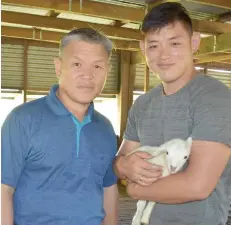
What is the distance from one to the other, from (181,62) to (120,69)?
26.2 feet

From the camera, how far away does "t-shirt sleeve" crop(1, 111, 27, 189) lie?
5.76ft

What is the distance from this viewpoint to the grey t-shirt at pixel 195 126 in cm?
163

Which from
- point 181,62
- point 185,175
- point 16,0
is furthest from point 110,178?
point 16,0

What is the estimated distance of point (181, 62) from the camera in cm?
181

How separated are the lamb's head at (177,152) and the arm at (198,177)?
0.04 meters

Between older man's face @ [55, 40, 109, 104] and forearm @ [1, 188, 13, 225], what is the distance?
0.59 meters

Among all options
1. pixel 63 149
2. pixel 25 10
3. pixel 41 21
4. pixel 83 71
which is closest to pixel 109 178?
pixel 63 149

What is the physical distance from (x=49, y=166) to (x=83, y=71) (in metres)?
0.50

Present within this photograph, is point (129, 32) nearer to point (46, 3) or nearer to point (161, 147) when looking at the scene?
point (46, 3)

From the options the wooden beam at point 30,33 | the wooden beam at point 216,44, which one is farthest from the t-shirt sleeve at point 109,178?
the wooden beam at point 30,33

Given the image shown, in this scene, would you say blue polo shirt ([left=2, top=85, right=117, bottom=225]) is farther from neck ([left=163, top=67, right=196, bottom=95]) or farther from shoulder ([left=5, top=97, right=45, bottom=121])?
neck ([left=163, top=67, right=196, bottom=95])

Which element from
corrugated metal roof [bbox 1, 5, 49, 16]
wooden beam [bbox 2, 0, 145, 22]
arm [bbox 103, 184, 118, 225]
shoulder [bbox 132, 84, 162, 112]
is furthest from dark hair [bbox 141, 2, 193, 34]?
corrugated metal roof [bbox 1, 5, 49, 16]

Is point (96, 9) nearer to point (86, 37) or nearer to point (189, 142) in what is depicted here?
point (86, 37)

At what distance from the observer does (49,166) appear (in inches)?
72.2
